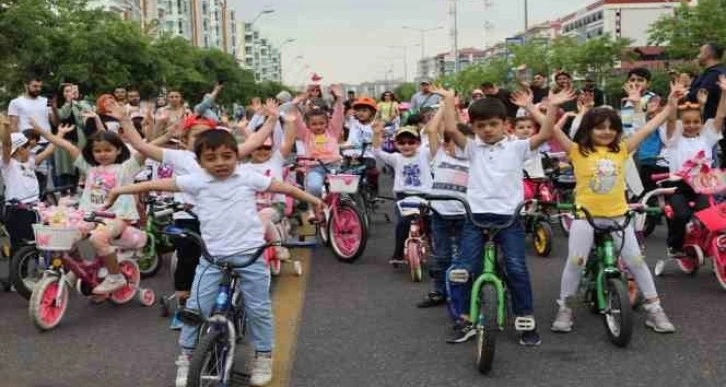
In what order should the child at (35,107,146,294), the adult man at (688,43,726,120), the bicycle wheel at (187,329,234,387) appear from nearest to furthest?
1. the bicycle wheel at (187,329,234,387)
2. the child at (35,107,146,294)
3. the adult man at (688,43,726,120)

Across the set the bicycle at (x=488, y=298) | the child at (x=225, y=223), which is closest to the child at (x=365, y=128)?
the bicycle at (x=488, y=298)

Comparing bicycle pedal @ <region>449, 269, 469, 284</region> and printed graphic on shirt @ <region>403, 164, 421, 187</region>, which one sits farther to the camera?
printed graphic on shirt @ <region>403, 164, 421, 187</region>

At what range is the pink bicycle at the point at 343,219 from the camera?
8.56 metres

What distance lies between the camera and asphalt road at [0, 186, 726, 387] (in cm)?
505

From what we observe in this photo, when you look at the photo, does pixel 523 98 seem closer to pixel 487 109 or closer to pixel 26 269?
pixel 487 109

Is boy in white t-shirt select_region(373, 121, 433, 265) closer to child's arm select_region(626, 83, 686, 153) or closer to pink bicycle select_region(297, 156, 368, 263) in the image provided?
pink bicycle select_region(297, 156, 368, 263)

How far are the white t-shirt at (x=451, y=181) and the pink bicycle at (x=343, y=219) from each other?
204 centimetres

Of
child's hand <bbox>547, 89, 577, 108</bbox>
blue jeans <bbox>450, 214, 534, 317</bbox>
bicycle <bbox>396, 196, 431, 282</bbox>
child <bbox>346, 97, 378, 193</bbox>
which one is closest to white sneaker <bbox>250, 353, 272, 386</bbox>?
blue jeans <bbox>450, 214, 534, 317</bbox>

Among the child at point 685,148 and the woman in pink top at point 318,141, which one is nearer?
the child at point 685,148

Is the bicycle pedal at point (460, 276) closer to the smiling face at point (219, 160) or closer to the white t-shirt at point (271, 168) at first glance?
the smiling face at point (219, 160)

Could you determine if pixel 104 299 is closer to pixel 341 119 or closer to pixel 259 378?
pixel 259 378

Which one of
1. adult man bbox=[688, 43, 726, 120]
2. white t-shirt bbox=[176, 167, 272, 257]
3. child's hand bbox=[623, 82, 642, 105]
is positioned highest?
adult man bbox=[688, 43, 726, 120]

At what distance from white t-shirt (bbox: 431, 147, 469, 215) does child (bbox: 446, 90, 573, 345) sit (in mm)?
849

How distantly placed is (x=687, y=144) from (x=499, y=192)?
2.91 meters
